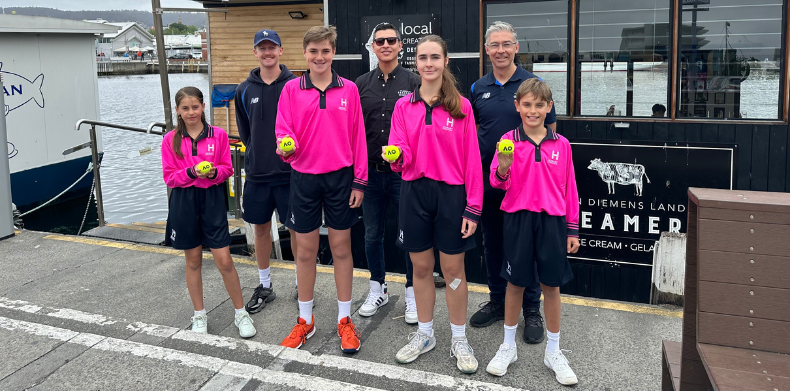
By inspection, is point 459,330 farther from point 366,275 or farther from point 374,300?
point 366,275

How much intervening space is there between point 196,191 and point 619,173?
355cm

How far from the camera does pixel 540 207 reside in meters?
3.17

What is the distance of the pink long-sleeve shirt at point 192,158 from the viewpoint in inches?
146

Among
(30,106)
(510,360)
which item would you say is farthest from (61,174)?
(510,360)

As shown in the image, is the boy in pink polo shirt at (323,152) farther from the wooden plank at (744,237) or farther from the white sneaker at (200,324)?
the wooden plank at (744,237)

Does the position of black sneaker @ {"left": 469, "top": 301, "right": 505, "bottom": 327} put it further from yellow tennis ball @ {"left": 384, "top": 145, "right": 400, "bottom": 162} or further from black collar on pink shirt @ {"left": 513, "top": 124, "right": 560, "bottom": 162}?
yellow tennis ball @ {"left": 384, "top": 145, "right": 400, "bottom": 162}

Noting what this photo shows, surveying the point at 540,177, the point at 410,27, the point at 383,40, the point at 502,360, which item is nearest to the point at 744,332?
the point at 540,177

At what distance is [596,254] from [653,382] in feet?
7.75

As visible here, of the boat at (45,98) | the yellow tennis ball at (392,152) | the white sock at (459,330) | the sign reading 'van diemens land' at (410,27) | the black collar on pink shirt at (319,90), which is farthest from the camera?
the boat at (45,98)

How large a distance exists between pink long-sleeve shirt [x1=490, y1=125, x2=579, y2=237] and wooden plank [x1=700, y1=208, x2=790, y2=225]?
0.97 meters

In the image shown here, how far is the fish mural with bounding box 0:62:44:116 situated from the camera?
11.6 metres

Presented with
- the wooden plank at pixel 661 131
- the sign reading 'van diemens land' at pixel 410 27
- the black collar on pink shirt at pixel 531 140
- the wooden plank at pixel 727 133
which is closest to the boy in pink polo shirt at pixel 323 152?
the black collar on pink shirt at pixel 531 140

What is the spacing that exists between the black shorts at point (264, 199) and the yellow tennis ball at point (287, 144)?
874 millimetres

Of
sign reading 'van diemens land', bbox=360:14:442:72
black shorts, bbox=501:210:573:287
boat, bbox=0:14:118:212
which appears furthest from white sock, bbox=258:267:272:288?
boat, bbox=0:14:118:212
